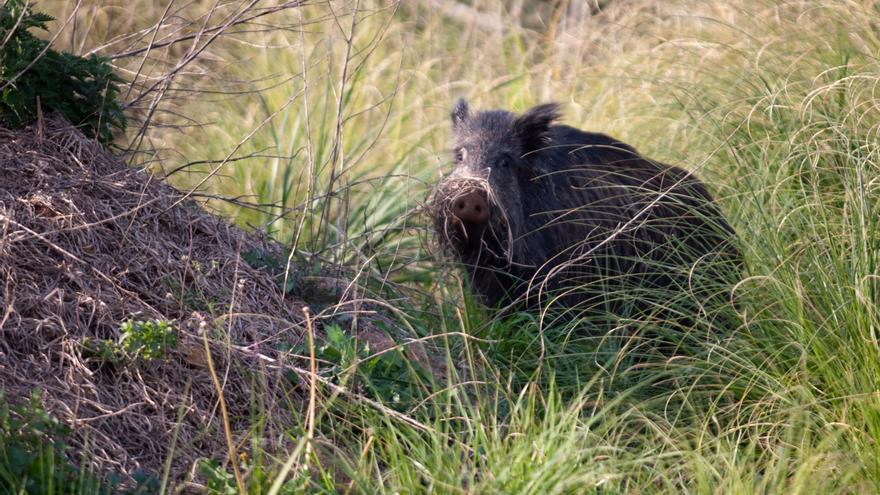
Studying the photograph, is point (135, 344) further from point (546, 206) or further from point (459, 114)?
point (459, 114)

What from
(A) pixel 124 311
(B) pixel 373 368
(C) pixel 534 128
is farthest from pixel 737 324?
(A) pixel 124 311

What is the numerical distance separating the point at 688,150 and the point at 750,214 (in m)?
1.40

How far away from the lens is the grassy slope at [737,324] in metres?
2.90

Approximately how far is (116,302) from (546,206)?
2231 millimetres

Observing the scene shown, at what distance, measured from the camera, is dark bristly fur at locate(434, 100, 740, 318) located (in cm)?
462

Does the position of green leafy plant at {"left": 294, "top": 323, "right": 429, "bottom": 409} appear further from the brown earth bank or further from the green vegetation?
the green vegetation

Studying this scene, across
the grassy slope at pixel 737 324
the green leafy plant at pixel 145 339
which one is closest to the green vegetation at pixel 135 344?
the green leafy plant at pixel 145 339

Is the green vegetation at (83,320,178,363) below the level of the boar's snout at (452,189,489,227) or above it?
above

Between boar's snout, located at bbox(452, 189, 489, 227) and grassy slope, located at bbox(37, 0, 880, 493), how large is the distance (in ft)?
0.81

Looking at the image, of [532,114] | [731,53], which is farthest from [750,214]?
[731,53]

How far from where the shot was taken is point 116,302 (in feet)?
11.1

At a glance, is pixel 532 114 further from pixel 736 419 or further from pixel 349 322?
pixel 736 419

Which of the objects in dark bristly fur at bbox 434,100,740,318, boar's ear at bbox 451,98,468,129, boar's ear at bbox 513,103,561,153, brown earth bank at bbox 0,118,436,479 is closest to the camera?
brown earth bank at bbox 0,118,436,479

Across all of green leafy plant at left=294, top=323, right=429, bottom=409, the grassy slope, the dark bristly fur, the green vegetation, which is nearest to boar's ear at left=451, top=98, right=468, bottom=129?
the dark bristly fur
